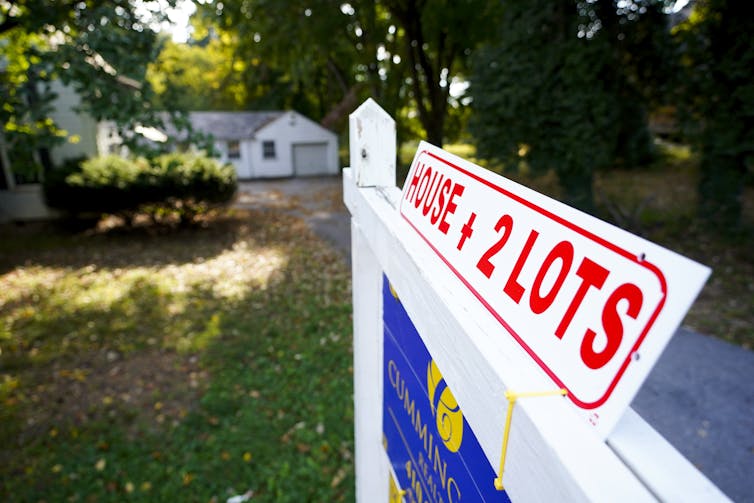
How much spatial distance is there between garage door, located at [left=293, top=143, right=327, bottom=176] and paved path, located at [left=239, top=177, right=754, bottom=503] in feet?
76.8

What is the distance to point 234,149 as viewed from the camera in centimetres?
2584

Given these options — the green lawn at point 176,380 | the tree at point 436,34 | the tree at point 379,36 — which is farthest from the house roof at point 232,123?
the green lawn at point 176,380

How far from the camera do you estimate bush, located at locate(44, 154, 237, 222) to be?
12.3 meters

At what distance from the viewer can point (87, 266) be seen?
10.3 metres

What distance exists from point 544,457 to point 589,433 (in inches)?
3.0

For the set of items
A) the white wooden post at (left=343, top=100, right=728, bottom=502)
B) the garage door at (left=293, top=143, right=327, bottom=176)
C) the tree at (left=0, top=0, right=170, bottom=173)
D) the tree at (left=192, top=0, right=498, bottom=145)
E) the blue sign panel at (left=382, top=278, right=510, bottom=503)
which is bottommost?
the garage door at (left=293, top=143, right=327, bottom=176)

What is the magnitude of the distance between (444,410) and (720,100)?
11115mm

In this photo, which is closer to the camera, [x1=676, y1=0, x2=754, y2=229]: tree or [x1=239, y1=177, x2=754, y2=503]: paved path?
[x1=239, y1=177, x2=754, y2=503]: paved path

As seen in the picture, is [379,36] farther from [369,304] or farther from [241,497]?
[369,304]

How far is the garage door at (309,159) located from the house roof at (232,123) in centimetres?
243

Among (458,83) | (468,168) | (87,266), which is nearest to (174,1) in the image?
(468,168)

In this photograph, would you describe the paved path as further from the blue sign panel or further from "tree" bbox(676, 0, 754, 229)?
"tree" bbox(676, 0, 754, 229)

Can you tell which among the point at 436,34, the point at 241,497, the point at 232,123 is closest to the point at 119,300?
the point at 241,497

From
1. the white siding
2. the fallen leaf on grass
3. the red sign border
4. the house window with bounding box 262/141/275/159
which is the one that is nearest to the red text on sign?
the red sign border
